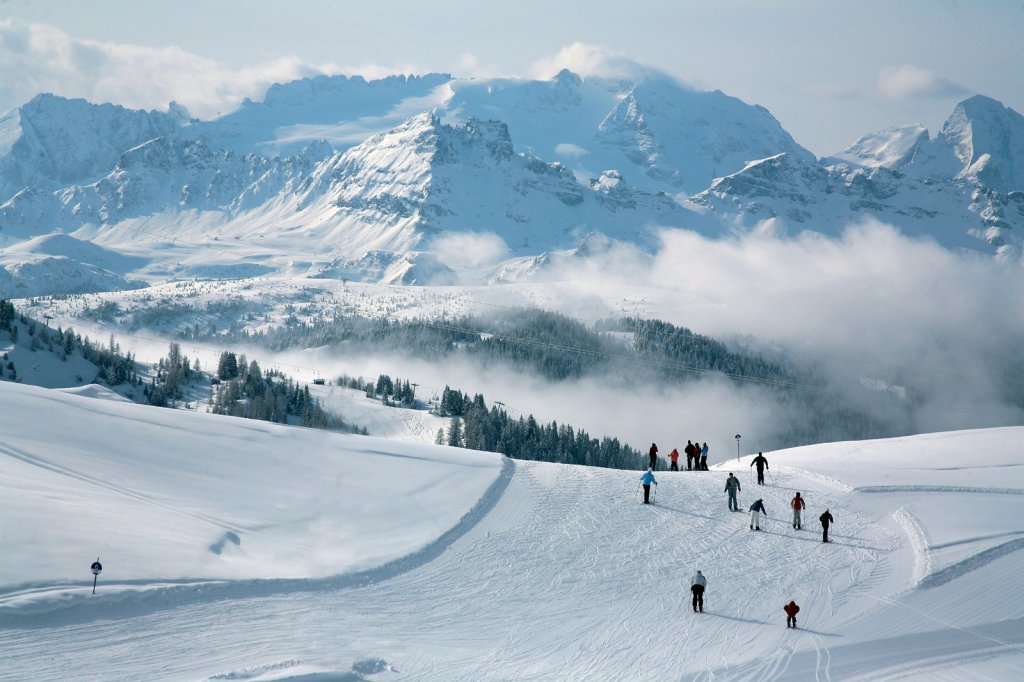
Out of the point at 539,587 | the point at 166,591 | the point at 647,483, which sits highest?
the point at 647,483

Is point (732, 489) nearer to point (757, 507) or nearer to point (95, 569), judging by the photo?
point (757, 507)

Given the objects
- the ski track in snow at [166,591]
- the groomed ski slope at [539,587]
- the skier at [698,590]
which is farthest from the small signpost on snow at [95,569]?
the skier at [698,590]

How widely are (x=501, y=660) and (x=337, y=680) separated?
16.1 feet

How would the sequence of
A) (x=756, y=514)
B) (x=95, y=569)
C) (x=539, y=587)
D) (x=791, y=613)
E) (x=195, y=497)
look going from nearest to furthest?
(x=95, y=569) < (x=791, y=613) < (x=539, y=587) < (x=195, y=497) < (x=756, y=514)

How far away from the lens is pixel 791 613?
97.5ft

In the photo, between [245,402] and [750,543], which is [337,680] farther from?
[245,402]

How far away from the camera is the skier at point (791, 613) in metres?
29.7

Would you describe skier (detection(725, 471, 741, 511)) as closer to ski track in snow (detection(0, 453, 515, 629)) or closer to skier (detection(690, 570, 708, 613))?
skier (detection(690, 570, 708, 613))

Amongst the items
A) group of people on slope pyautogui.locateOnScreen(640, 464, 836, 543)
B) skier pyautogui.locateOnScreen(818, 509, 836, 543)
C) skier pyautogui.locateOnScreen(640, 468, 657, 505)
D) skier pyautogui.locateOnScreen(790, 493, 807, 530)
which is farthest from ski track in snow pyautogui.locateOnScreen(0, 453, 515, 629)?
skier pyautogui.locateOnScreen(818, 509, 836, 543)

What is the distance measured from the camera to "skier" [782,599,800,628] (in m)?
29.7

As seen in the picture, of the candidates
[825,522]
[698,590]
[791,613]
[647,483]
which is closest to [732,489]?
[647,483]

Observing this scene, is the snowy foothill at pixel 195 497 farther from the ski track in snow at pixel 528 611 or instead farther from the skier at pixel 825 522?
the skier at pixel 825 522

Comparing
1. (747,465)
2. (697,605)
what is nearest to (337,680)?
(697,605)

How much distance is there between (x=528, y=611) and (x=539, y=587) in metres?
2.02
